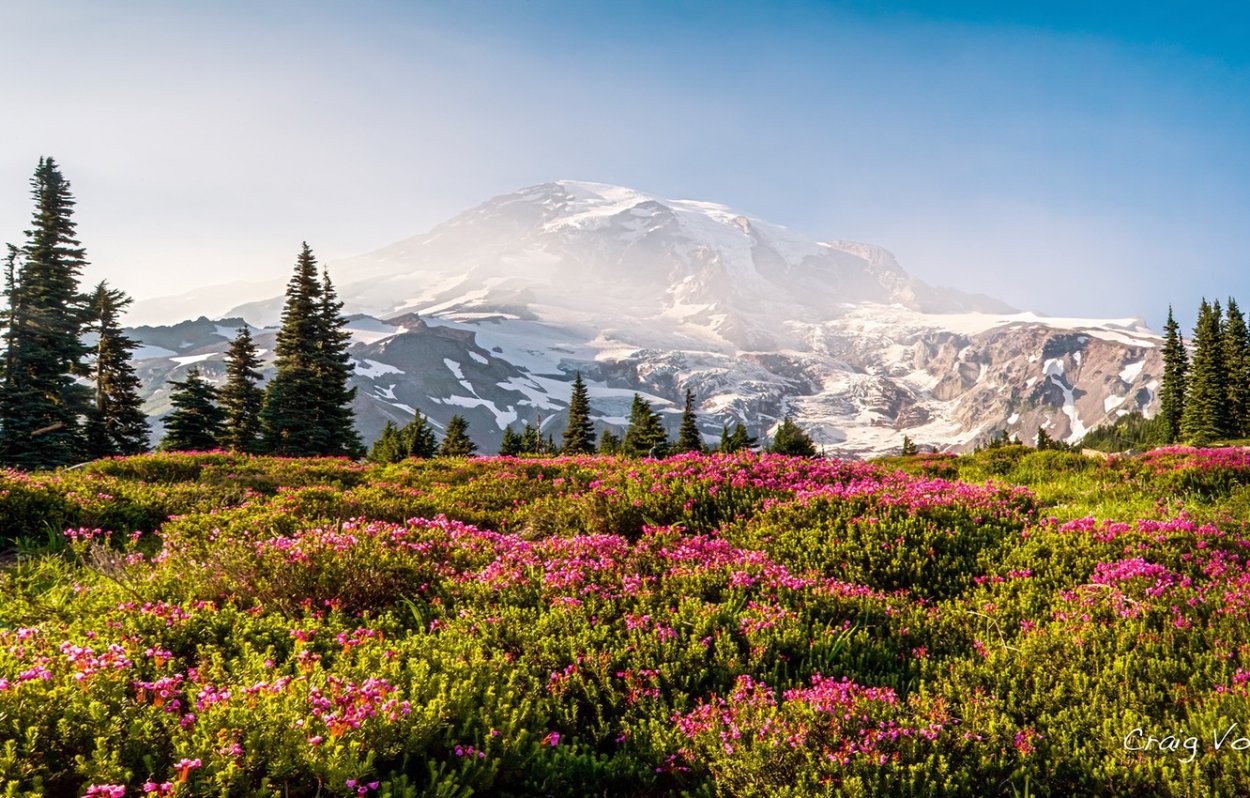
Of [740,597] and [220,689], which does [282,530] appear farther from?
[740,597]

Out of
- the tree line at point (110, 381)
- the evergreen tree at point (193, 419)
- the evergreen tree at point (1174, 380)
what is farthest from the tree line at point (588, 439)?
the evergreen tree at point (1174, 380)

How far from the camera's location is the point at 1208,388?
69688 mm

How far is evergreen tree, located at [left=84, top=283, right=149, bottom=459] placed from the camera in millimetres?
36812

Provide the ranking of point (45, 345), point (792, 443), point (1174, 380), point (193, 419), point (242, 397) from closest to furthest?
point (45, 345)
point (193, 419)
point (242, 397)
point (792, 443)
point (1174, 380)

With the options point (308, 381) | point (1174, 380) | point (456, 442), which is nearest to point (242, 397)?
point (308, 381)

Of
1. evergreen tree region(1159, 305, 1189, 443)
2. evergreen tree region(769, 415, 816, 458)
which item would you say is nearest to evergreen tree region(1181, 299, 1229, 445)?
evergreen tree region(1159, 305, 1189, 443)

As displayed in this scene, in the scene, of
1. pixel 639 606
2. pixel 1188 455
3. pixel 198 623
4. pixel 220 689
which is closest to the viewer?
pixel 220 689

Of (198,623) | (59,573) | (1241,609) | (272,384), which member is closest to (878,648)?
(1241,609)

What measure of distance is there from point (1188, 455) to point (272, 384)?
1694 inches

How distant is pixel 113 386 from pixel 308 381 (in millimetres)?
12427

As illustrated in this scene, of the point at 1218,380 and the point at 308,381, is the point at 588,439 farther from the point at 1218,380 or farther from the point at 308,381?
the point at 1218,380

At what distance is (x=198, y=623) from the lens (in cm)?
417

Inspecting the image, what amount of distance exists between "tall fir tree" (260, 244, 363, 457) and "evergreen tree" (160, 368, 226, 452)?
3.24 metres

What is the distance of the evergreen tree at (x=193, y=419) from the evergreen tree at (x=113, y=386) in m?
2.27
